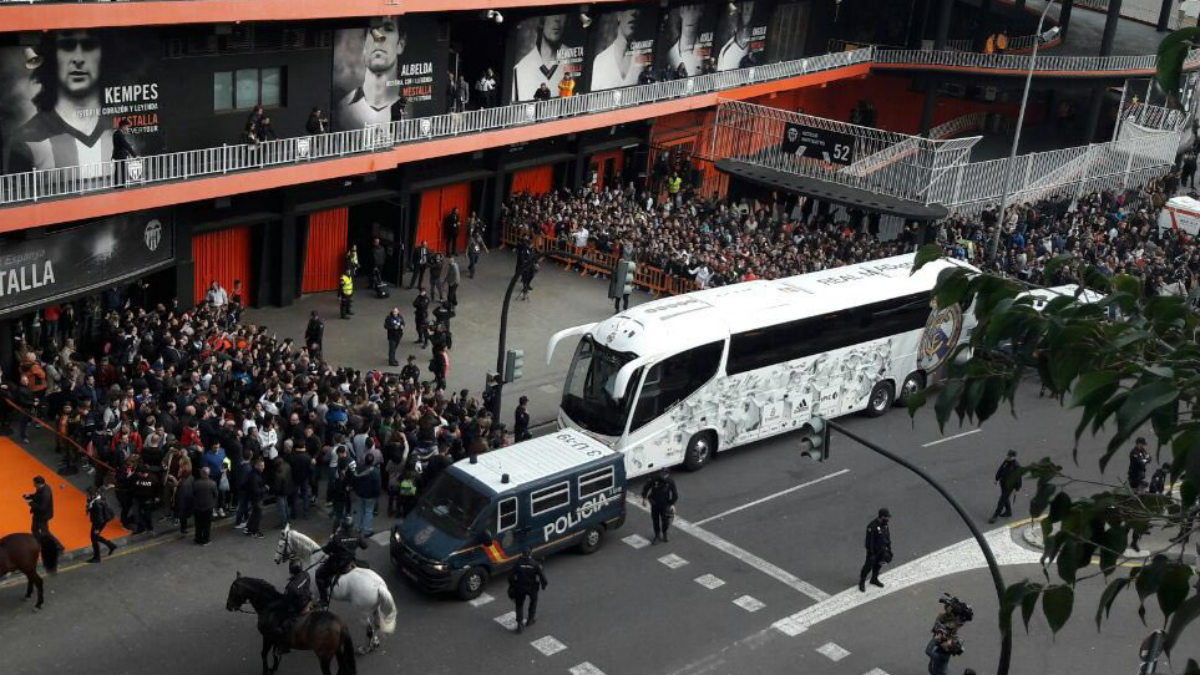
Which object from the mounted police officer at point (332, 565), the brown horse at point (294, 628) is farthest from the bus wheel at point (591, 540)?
the brown horse at point (294, 628)

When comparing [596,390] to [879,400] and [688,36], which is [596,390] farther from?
[688,36]

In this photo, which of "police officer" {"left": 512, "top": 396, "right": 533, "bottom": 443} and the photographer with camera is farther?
"police officer" {"left": 512, "top": 396, "right": 533, "bottom": 443}

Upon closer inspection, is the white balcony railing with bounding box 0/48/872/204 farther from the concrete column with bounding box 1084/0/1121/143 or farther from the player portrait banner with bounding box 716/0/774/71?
Result: the concrete column with bounding box 1084/0/1121/143

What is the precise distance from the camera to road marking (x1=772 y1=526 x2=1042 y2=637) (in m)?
21.1

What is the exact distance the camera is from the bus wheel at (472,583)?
20.4 m

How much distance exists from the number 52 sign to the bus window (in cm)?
1627

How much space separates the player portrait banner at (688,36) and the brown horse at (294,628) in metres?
30.2

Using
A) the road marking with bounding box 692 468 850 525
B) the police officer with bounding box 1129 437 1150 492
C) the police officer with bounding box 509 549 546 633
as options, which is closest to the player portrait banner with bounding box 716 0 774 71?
the road marking with bounding box 692 468 850 525

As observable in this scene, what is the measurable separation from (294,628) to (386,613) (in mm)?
1524

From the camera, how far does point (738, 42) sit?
4800 cm

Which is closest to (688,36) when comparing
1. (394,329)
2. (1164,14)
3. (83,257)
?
(394,329)

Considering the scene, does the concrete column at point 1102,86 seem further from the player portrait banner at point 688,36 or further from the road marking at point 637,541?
the road marking at point 637,541

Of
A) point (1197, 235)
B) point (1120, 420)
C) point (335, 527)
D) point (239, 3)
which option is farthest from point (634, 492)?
point (1197, 235)

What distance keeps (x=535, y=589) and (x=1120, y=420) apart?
13.3m
